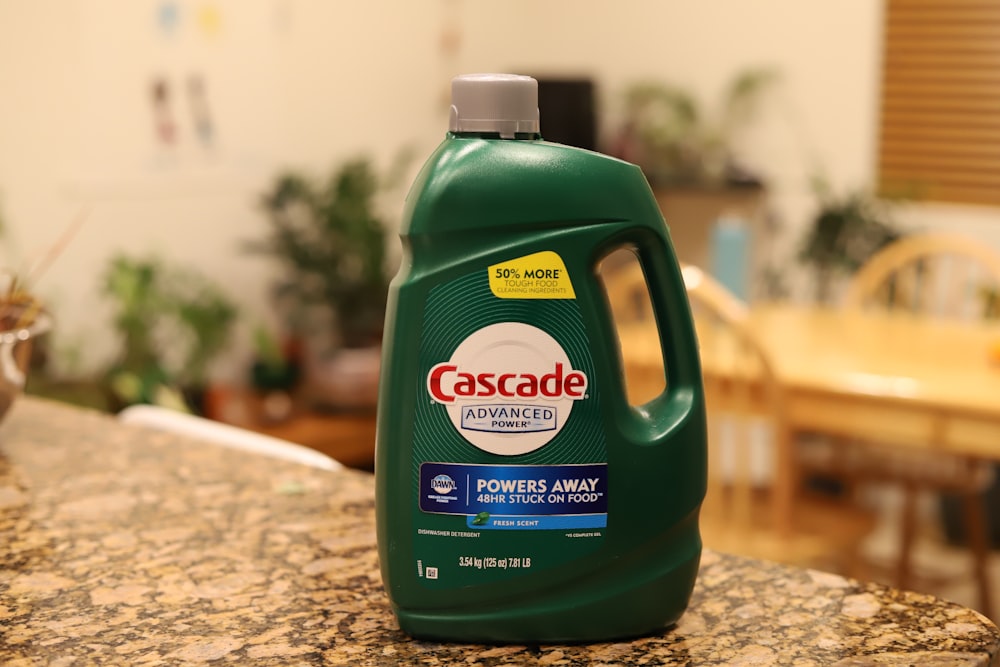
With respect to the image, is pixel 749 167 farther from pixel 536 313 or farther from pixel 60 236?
pixel 536 313

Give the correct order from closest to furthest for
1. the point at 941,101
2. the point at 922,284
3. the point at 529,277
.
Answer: the point at 529,277
the point at 922,284
the point at 941,101

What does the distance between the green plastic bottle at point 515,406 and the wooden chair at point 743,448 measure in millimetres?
1422

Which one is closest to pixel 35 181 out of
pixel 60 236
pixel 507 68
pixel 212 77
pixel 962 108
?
pixel 60 236

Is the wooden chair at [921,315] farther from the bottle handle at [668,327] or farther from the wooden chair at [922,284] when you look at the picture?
the bottle handle at [668,327]

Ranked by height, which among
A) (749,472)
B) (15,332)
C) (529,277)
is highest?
(529,277)

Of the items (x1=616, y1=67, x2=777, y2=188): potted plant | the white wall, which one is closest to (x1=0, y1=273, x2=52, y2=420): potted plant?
the white wall

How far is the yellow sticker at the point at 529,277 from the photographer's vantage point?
2.16 feet

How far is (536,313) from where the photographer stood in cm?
66

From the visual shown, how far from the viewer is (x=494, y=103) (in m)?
0.68

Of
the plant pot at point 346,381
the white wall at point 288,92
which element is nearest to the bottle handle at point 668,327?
the white wall at point 288,92

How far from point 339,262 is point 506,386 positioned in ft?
9.65

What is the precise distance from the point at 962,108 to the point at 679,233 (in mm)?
1075

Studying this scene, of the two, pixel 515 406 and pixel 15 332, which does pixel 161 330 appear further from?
pixel 515 406

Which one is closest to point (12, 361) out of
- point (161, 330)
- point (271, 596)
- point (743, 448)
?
point (271, 596)
